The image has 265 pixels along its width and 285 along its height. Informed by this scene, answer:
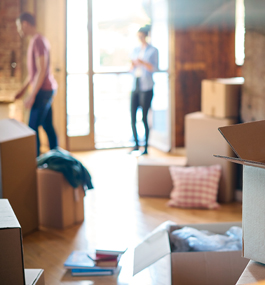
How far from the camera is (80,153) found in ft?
18.4

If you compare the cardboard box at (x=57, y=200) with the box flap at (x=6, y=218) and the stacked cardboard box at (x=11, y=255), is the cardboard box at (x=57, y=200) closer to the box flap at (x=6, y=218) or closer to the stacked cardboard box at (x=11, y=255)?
the box flap at (x=6, y=218)

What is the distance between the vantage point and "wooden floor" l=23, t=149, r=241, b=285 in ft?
8.68

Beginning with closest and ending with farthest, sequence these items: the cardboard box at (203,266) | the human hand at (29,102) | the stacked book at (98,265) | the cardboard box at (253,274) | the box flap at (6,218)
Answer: the cardboard box at (253,274) < the box flap at (6,218) < the cardboard box at (203,266) < the stacked book at (98,265) < the human hand at (29,102)

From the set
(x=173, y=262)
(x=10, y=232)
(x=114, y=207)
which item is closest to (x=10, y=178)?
(x=114, y=207)

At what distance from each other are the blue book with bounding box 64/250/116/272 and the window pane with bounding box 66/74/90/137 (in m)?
3.09

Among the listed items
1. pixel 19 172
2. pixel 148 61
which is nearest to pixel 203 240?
pixel 19 172

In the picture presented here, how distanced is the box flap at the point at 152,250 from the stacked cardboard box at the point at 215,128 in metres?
1.39

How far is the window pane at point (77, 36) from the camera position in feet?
17.9

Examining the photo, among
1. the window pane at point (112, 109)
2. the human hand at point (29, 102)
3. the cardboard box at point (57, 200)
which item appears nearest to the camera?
the cardboard box at point (57, 200)

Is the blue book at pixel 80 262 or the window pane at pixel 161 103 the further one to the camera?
the window pane at pixel 161 103

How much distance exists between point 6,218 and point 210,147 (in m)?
2.52

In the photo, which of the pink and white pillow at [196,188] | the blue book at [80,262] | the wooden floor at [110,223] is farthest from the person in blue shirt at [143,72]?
the blue book at [80,262]

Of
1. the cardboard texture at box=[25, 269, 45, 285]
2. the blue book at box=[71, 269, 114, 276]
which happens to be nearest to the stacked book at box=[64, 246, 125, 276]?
the blue book at box=[71, 269, 114, 276]

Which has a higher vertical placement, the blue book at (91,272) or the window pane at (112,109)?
the window pane at (112,109)
